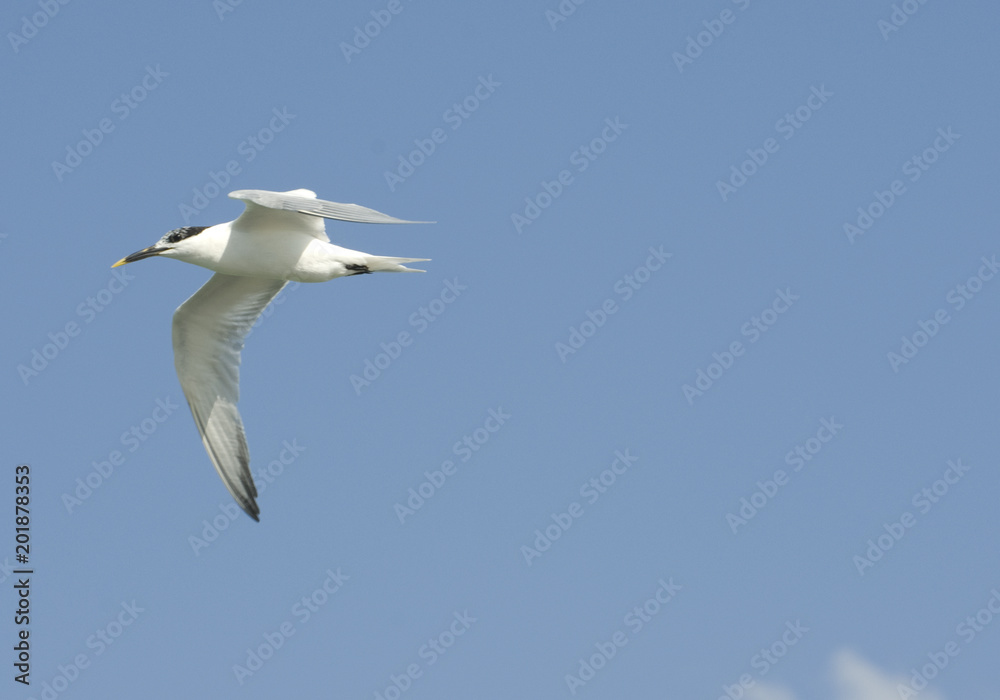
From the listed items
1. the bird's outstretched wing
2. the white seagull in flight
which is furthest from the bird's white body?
the bird's outstretched wing

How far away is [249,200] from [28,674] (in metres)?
6.57

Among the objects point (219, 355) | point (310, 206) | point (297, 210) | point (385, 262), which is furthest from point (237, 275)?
point (297, 210)

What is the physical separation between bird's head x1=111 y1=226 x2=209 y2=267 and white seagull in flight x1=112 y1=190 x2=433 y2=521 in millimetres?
12

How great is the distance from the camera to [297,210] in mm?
12547

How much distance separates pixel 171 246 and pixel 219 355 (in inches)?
98.0

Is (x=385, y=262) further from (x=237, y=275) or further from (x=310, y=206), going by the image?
(x=237, y=275)

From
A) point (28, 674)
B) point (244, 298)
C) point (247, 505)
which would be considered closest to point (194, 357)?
point (244, 298)

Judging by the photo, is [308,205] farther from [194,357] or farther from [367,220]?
[194,357]

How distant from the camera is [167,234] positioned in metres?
14.5

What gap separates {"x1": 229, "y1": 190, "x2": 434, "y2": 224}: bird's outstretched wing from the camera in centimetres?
1242

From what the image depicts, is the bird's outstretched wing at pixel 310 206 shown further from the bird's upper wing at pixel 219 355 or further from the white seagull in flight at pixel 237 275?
the bird's upper wing at pixel 219 355

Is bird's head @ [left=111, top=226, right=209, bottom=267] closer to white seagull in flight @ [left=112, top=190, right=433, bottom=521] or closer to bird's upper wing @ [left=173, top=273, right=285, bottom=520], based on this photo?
white seagull in flight @ [left=112, top=190, right=433, bottom=521]

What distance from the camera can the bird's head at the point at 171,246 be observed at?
14.2 m

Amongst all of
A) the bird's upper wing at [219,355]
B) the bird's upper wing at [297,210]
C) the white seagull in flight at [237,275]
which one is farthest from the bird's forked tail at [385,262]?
the bird's upper wing at [219,355]
